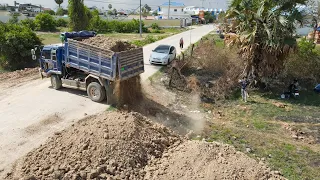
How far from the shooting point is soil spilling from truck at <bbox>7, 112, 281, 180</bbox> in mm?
7117

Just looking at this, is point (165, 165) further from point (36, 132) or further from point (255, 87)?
point (255, 87)

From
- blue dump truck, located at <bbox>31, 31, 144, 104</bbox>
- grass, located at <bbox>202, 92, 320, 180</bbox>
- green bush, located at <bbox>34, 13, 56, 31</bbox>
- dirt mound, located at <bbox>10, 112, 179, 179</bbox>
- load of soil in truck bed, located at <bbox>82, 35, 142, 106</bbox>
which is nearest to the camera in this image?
dirt mound, located at <bbox>10, 112, 179, 179</bbox>

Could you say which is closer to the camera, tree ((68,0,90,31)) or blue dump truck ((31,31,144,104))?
blue dump truck ((31,31,144,104))

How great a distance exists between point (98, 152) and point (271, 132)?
6.56 metres

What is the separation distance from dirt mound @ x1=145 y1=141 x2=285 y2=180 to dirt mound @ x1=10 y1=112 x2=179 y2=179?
457 mm

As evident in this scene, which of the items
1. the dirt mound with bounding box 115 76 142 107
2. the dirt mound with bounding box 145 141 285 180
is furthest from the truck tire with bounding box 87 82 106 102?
the dirt mound with bounding box 145 141 285 180

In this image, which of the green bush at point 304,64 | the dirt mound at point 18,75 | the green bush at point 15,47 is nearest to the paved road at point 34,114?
the dirt mound at point 18,75

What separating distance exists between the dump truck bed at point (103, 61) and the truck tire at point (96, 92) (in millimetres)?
563

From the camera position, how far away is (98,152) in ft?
25.1

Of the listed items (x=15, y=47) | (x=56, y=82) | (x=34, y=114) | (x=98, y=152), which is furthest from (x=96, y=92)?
(x=15, y=47)

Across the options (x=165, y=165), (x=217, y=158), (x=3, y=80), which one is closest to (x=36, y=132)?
(x=165, y=165)

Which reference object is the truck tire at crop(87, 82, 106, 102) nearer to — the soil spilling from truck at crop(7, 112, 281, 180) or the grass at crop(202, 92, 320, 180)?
the soil spilling from truck at crop(7, 112, 281, 180)

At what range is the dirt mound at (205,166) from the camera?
23.5 ft

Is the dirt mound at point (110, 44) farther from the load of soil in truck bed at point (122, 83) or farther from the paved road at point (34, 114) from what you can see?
the paved road at point (34, 114)
